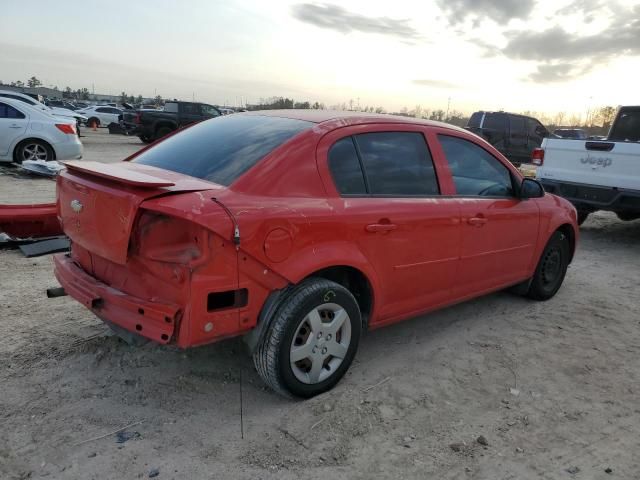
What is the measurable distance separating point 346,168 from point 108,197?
1.42 m

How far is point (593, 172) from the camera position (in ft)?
25.3

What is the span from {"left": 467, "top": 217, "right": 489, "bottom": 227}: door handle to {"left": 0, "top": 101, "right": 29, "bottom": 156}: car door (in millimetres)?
10810

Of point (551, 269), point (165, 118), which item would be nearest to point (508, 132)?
point (165, 118)

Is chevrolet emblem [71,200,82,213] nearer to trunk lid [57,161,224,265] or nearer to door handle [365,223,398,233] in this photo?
trunk lid [57,161,224,265]

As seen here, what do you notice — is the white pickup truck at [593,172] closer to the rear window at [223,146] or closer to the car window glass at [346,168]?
the car window glass at [346,168]

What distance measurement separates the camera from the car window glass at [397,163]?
3447mm

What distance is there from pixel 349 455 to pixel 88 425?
1420 millimetres

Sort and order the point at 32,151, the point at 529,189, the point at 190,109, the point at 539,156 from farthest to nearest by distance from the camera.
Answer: the point at 190,109
the point at 32,151
the point at 539,156
the point at 529,189

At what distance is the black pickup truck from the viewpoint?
2162 centimetres

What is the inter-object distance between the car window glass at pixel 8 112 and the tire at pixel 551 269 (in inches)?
437

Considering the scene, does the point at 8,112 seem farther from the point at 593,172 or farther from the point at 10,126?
the point at 593,172

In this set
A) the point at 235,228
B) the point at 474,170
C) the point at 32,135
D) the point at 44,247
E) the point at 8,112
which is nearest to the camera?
the point at 235,228

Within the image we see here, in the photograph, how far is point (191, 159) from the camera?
11.0 ft

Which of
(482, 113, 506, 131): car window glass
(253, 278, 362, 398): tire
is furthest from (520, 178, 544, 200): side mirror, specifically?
(482, 113, 506, 131): car window glass
